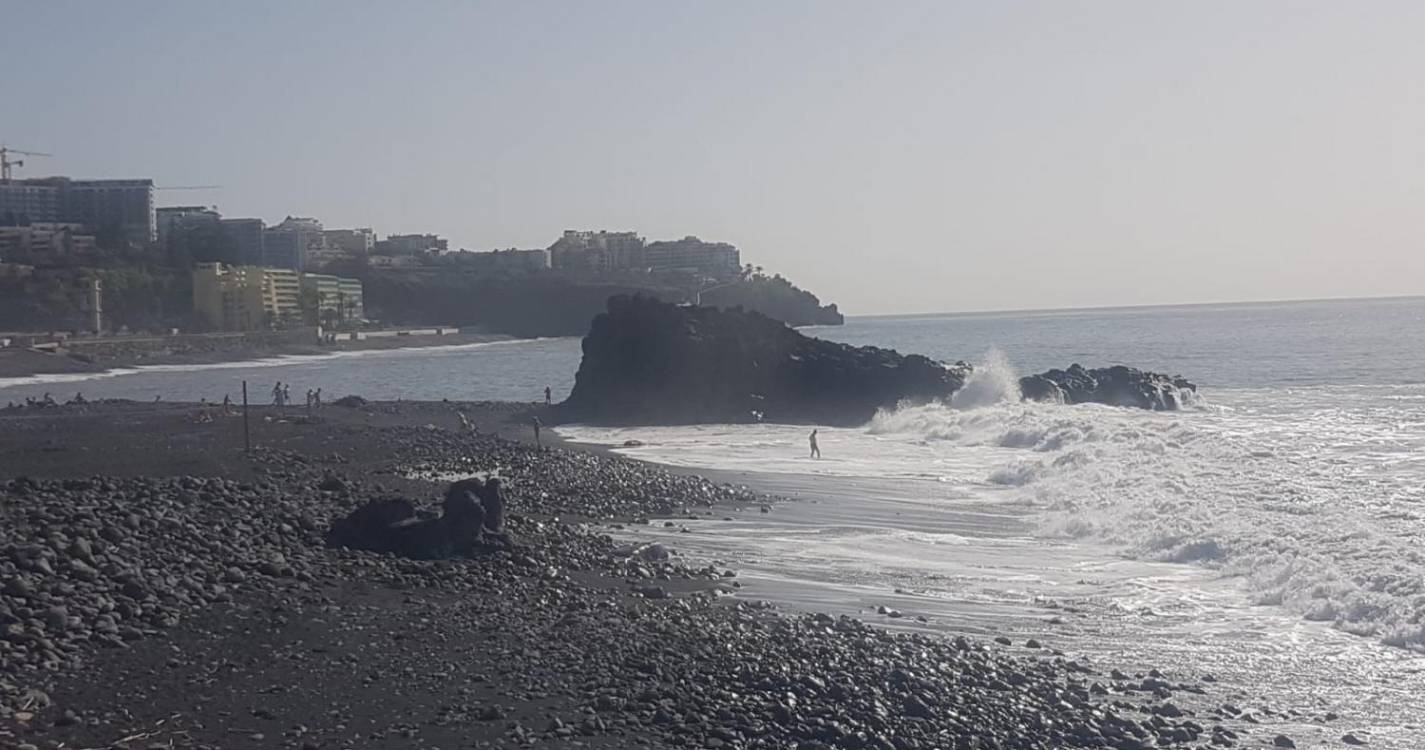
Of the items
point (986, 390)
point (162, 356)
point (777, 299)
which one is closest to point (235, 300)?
point (162, 356)

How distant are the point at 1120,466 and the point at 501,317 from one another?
13850cm

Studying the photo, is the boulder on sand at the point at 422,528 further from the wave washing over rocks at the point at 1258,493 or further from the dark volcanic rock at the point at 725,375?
the dark volcanic rock at the point at 725,375

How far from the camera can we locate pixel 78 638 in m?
9.45

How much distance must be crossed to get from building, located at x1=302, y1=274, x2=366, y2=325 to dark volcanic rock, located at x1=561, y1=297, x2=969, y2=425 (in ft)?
310

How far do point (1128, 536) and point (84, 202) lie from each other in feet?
610

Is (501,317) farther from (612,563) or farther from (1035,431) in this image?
(612,563)

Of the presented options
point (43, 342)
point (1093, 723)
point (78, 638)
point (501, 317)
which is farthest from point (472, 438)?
point (501, 317)

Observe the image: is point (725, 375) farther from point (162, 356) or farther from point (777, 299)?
point (777, 299)

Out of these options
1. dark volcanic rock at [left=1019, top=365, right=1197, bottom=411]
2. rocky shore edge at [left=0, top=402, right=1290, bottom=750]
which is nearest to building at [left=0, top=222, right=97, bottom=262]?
dark volcanic rock at [left=1019, top=365, right=1197, bottom=411]

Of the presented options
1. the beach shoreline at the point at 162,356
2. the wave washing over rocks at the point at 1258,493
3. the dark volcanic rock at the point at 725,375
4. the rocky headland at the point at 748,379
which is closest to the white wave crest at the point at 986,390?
the rocky headland at the point at 748,379

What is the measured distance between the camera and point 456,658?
32.4 ft

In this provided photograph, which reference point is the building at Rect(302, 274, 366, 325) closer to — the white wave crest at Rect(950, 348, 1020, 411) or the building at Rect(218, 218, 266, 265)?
the building at Rect(218, 218, 266, 265)

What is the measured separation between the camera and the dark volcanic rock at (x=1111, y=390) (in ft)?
150

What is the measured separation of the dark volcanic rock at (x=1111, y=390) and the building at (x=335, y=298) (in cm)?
10144
